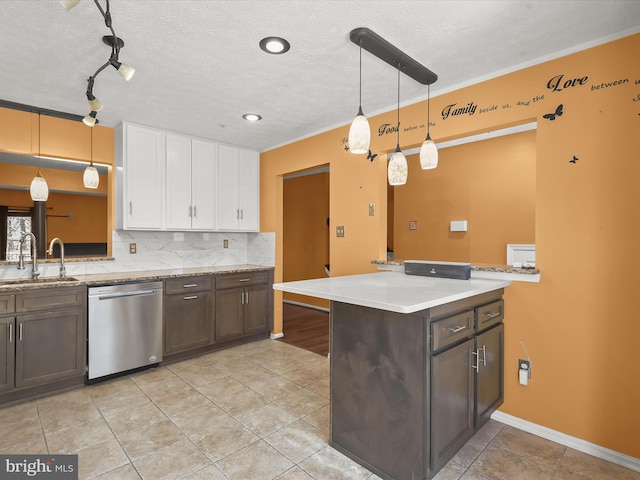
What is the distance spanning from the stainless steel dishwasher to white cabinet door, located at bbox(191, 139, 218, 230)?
1002mm

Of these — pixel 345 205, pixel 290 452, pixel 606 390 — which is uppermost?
pixel 345 205

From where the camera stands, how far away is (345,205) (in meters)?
3.47

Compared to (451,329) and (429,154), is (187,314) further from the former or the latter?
(429,154)

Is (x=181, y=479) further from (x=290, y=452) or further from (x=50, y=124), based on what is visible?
(x=50, y=124)

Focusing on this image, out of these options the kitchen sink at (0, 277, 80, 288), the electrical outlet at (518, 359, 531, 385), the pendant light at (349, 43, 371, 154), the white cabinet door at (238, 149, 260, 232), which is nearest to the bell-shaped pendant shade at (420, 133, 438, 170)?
the pendant light at (349, 43, 371, 154)

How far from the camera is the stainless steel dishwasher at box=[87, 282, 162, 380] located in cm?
296

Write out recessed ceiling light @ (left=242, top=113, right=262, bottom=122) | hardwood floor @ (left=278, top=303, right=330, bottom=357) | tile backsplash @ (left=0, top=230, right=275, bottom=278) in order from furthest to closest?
hardwood floor @ (left=278, top=303, right=330, bottom=357) → tile backsplash @ (left=0, top=230, right=275, bottom=278) → recessed ceiling light @ (left=242, top=113, right=262, bottom=122)

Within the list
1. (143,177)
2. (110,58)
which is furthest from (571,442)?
(143,177)

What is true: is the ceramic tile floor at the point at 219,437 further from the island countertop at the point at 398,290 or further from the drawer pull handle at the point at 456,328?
the island countertop at the point at 398,290

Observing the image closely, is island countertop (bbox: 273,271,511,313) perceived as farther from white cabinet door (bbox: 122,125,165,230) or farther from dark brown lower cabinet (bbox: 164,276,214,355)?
white cabinet door (bbox: 122,125,165,230)

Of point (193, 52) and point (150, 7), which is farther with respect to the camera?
point (193, 52)

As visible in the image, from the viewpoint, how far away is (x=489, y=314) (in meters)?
2.17

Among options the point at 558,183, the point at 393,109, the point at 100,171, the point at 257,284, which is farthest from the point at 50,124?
the point at 558,183

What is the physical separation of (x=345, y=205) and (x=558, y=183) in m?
1.81
